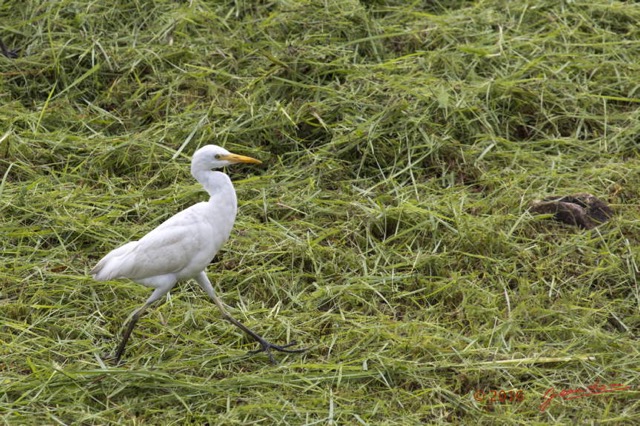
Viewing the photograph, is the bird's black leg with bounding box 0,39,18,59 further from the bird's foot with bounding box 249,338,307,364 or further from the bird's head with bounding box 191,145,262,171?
the bird's foot with bounding box 249,338,307,364

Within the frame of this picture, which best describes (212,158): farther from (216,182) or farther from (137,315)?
(137,315)

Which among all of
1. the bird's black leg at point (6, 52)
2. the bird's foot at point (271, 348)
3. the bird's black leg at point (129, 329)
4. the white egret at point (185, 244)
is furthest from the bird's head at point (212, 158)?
the bird's black leg at point (6, 52)

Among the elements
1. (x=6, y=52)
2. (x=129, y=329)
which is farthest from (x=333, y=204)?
(x=6, y=52)

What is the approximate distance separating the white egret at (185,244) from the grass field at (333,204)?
36 centimetres

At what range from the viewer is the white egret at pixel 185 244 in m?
4.19

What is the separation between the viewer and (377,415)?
3.99 m

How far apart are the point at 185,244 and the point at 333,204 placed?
143 cm

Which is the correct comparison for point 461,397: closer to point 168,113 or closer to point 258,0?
point 168,113

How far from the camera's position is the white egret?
419 centimetres

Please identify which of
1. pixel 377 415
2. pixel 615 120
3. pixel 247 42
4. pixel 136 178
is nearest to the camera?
pixel 377 415

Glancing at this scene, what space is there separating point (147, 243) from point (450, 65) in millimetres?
2867

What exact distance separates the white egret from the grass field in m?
0.36

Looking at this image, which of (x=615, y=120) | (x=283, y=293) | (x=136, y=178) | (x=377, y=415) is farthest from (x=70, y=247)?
(x=615, y=120)

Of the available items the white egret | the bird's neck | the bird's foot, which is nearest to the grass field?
the bird's foot
